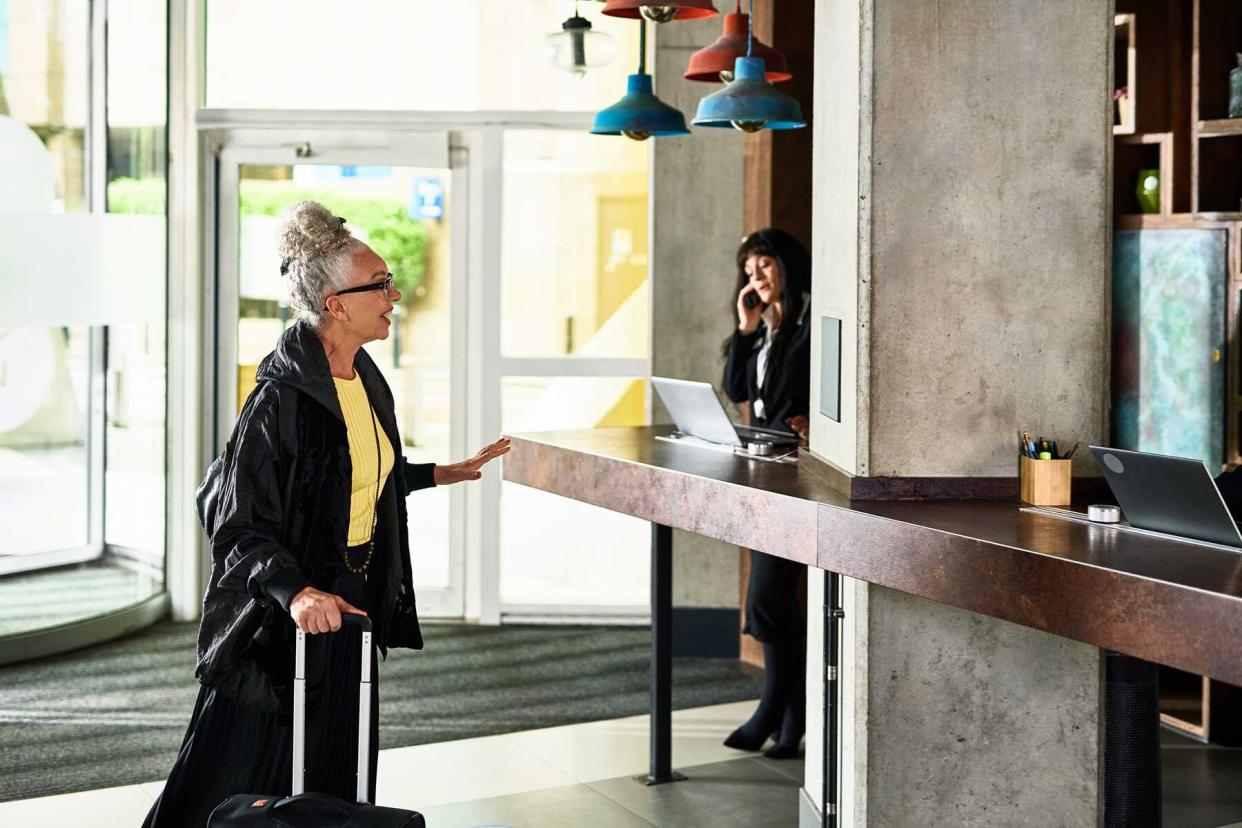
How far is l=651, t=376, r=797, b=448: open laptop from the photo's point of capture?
4457 millimetres

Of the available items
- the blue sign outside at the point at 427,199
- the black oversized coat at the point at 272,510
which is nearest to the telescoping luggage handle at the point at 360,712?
the black oversized coat at the point at 272,510

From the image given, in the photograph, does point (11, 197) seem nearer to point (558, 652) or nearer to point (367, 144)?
point (367, 144)

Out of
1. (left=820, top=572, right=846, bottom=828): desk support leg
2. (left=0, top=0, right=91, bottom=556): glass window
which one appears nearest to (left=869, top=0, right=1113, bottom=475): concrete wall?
(left=820, top=572, right=846, bottom=828): desk support leg

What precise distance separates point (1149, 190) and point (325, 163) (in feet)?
11.5

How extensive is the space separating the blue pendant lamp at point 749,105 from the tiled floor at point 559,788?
6.31 feet

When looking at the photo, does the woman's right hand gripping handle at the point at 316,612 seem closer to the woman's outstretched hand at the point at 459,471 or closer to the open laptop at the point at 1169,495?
the woman's outstretched hand at the point at 459,471

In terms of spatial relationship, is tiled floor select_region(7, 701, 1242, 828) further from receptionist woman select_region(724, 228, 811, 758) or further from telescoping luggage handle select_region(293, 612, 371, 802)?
telescoping luggage handle select_region(293, 612, 371, 802)

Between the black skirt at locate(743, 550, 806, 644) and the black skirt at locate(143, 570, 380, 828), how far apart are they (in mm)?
1993

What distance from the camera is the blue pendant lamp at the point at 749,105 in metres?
3.89

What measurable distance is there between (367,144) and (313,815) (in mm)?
4593

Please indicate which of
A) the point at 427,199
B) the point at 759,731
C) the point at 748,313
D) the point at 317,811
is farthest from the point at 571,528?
the point at 317,811

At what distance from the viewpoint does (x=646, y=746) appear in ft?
Result: 16.5

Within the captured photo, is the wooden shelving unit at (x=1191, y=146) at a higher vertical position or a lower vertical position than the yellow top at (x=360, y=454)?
higher

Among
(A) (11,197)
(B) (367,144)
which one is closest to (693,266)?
(B) (367,144)
